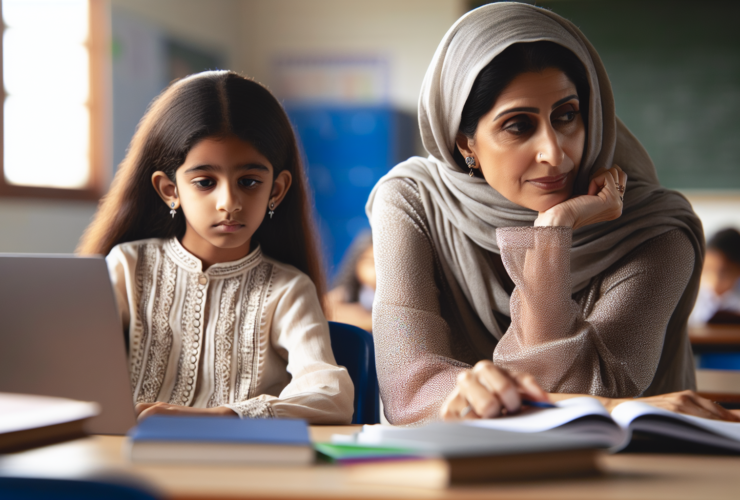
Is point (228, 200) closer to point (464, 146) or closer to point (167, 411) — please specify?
point (167, 411)

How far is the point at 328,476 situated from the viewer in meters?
0.69

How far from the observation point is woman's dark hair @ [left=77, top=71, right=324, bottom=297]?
1.37m

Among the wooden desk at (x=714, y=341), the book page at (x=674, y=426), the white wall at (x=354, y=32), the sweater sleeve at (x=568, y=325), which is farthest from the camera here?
the white wall at (x=354, y=32)

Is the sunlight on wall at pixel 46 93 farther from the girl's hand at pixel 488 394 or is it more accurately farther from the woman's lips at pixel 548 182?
the girl's hand at pixel 488 394

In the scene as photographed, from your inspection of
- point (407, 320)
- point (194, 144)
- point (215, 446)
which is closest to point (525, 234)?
point (407, 320)

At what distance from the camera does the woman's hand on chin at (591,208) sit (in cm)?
136

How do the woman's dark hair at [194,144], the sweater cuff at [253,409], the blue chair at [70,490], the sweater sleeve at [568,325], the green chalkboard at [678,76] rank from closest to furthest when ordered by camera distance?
1. the blue chair at [70,490]
2. the sweater cuff at [253,409]
3. the sweater sleeve at [568,325]
4. the woman's dark hair at [194,144]
5. the green chalkboard at [678,76]

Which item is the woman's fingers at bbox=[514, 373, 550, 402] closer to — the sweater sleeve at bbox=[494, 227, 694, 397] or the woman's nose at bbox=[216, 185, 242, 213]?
the sweater sleeve at bbox=[494, 227, 694, 397]

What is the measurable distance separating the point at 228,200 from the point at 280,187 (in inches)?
7.2

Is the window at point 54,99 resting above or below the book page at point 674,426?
above

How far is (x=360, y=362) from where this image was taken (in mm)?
1508

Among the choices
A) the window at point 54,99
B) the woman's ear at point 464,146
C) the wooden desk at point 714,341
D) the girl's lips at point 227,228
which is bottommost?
the wooden desk at point 714,341

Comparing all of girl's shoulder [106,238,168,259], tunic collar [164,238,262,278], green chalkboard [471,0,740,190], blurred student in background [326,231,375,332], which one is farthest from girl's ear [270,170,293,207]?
green chalkboard [471,0,740,190]

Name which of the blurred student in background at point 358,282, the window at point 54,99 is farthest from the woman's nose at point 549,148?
the window at point 54,99
